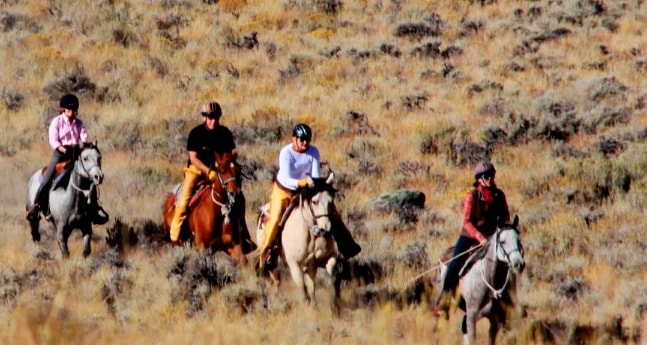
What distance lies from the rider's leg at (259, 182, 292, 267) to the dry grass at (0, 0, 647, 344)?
1.64 feet

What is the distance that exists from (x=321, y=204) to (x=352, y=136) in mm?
13636

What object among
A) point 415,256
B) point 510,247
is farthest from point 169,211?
point 510,247

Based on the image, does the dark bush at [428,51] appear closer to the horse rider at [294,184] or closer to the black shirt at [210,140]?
the black shirt at [210,140]

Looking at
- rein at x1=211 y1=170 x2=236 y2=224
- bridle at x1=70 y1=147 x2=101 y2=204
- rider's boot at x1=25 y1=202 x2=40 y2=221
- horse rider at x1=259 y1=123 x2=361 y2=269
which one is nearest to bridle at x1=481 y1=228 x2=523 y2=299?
horse rider at x1=259 y1=123 x2=361 y2=269

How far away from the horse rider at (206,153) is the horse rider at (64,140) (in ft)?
4.26

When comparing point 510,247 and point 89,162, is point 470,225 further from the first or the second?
point 89,162

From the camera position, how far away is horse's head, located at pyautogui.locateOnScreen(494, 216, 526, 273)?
11.5 meters

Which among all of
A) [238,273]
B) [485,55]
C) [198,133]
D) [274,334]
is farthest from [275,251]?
[485,55]

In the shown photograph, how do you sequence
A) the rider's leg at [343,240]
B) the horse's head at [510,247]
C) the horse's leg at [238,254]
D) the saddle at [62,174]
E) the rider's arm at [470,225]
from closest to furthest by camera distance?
the horse's head at [510,247], the rider's arm at [470,225], the rider's leg at [343,240], the horse's leg at [238,254], the saddle at [62,174]

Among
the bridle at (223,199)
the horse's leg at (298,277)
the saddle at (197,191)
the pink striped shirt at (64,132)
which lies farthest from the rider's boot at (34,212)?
the horse's leg at (298,277)

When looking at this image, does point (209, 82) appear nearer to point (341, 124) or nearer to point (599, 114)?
point (341, 124)

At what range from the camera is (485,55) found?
34938mm

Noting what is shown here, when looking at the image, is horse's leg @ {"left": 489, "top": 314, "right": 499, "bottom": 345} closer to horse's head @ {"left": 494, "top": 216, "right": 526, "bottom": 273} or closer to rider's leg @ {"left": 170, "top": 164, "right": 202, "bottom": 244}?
horse's head @ {"left": 494, "top": 216, "right": 526, "bottom": 273}

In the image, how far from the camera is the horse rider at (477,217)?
12859 mm
